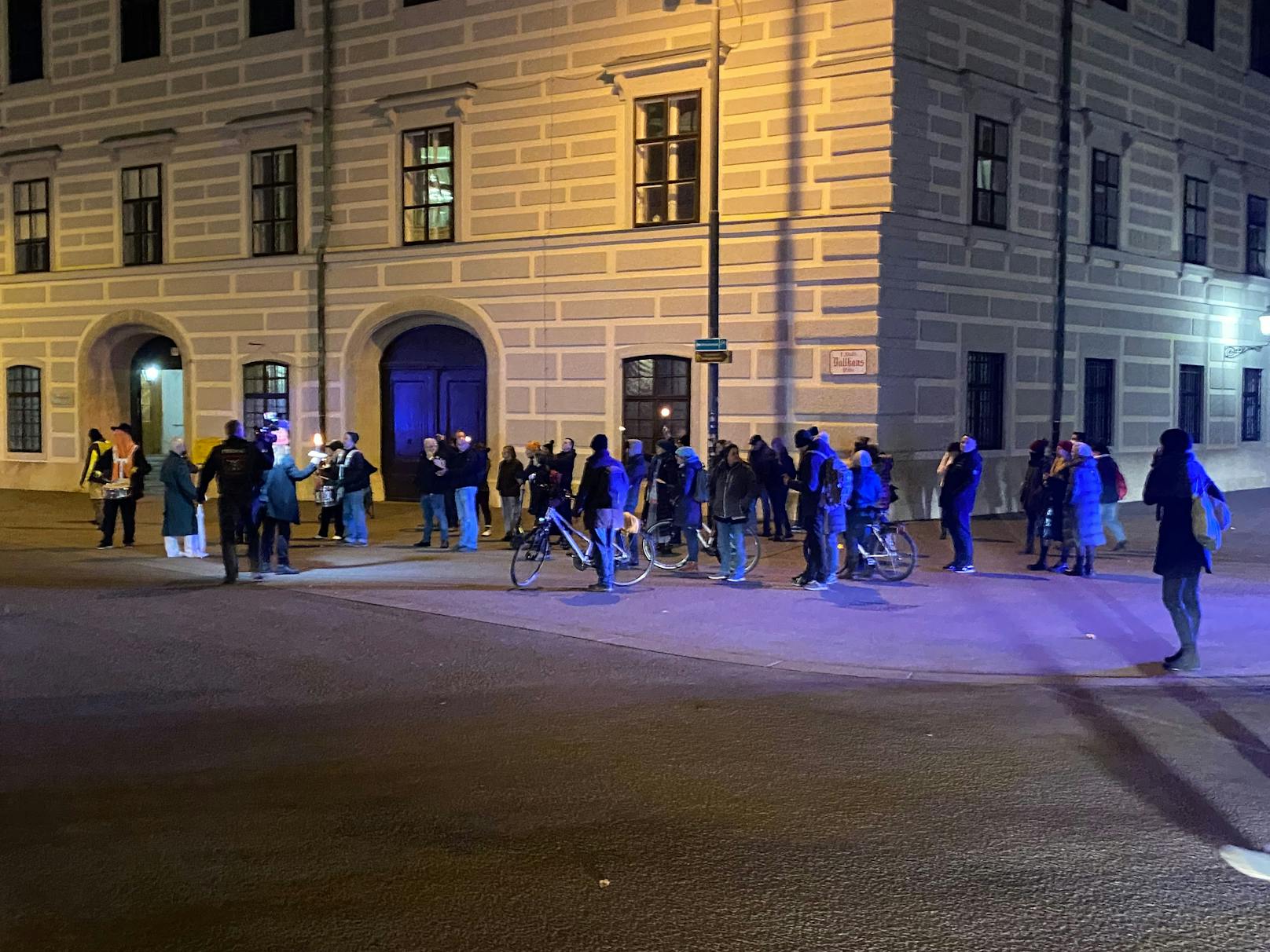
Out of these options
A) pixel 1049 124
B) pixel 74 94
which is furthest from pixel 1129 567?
pixel 74 94

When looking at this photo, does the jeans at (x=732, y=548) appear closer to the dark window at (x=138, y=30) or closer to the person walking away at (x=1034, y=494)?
the person walking away at (x=1034, y=494)

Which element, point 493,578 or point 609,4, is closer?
point 493,578

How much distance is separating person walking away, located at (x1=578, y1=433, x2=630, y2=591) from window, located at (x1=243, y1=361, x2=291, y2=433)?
43.5 feet

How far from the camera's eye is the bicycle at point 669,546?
15344mm

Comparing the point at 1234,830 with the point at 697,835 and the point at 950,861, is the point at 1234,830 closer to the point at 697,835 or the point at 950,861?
the point at 950,861

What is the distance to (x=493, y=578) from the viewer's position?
15.0 m

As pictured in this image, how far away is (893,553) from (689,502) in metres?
2.50

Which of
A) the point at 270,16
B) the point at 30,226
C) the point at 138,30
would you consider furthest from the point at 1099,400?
the point at 30,226

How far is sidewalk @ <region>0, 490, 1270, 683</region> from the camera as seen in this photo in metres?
10.5

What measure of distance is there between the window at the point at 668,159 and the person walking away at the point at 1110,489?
7.84 m

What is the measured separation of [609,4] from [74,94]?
13537mm

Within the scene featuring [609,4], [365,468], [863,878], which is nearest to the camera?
[863,878]

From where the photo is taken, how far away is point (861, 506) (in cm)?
1467

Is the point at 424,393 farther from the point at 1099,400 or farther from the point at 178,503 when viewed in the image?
the point at 1099,400
